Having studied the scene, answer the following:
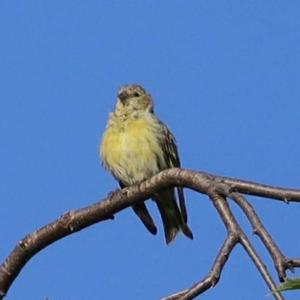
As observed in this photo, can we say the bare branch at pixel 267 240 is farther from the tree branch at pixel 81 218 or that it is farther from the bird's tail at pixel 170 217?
the bird's tail at pixel 170 217

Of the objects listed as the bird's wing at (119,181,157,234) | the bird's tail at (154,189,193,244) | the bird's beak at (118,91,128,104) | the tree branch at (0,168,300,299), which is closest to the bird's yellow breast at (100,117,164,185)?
the bird's tail at (154,189,193,244)

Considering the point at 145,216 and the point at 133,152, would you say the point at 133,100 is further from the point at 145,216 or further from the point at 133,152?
the point at 145,216

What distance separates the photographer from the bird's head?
10073 millimetres

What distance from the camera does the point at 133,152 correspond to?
935 cm

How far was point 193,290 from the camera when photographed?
119 inches

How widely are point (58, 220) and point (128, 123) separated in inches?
191

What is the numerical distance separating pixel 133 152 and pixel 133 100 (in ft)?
3.57

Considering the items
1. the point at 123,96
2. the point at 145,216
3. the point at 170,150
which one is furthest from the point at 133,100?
the point at 145,216

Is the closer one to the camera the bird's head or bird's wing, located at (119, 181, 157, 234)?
bird's wing, located at (119, 181, 157, 234)

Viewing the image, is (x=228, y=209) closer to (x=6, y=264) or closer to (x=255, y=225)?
(x=255, y=225)

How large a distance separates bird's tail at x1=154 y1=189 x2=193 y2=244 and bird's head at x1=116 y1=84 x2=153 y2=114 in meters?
0.94

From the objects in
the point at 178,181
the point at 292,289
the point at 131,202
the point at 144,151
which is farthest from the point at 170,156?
the point at 292,289

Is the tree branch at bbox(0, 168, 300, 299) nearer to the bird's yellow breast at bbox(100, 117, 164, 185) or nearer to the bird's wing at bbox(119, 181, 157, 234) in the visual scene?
the bird's wing at bbox(119, 181, 157, 234)

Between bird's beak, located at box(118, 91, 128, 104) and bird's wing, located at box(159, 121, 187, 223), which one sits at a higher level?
bird's beak, located at box(118, 91, 128, 104)
